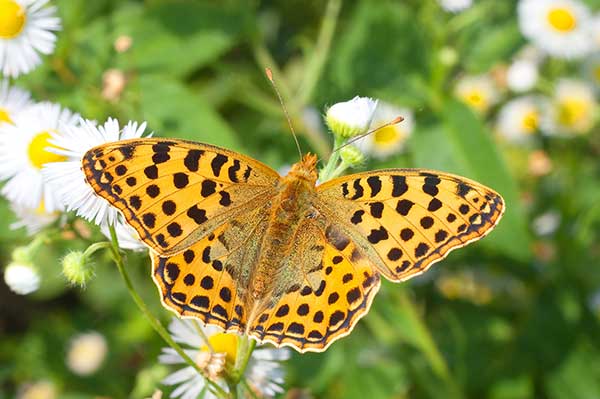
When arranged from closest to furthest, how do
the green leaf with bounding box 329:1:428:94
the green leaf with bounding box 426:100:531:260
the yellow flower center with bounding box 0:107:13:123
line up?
1. the yellow flower center with bounding box 0:107:13:123
2. the green leaf with bounding box 426:100:531:260
3. the green leaf with bounding box 329:1:428:94

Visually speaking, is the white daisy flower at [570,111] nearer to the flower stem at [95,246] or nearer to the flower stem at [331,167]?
the flower stem at [331,167]

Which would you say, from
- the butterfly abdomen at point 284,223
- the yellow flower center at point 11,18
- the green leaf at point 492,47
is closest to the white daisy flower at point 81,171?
the butterfly abdomen at point 284,223

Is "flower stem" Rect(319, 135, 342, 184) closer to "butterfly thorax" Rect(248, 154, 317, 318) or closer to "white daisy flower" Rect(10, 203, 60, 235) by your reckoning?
"butterfly thorax" Rect(248, 154, 317, 318)

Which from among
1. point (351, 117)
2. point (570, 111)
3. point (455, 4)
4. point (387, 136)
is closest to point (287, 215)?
point (351, 117)

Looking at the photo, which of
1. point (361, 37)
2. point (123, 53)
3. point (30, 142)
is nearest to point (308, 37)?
point (361, 37)

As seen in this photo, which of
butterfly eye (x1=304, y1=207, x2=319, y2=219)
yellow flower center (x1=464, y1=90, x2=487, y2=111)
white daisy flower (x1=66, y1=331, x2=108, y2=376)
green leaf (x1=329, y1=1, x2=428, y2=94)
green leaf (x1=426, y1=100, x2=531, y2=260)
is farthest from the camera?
yellow flower center (x1=464, y1=90, x2=487, y2=111)

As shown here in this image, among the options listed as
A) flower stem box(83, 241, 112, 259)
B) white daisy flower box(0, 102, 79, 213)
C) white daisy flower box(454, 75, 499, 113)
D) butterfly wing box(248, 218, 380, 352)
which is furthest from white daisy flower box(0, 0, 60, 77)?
white daisy flower box(454, 75, 499, 113)
